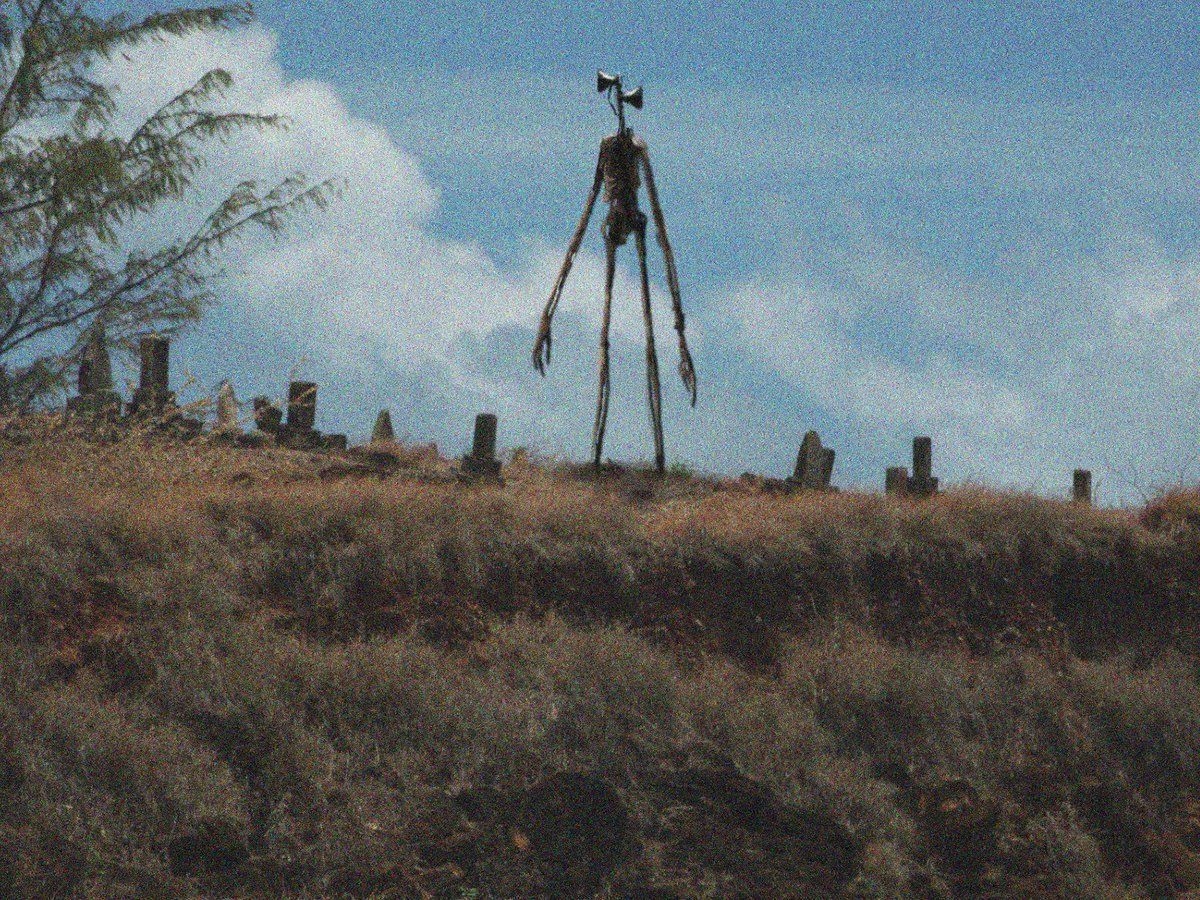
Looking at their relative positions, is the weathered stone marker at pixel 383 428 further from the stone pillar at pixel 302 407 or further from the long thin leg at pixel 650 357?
the long thin leg at pixel 650 357

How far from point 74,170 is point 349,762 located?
29.3ft

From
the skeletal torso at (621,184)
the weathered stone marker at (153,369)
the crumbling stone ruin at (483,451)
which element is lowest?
the crumbling stone ruin at (483,451)

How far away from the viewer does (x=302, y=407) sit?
49.6ft

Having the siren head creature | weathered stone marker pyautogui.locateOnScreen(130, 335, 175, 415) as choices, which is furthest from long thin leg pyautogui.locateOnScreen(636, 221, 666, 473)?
weathered stone marker pyautogui.locateOnScreen(130, 335, 175, 415)

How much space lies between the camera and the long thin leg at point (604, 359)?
1353 cm

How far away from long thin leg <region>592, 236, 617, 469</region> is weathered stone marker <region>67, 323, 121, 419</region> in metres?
4.73

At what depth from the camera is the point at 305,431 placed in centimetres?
1514

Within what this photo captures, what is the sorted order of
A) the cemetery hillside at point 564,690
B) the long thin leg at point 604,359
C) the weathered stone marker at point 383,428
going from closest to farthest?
the cemetery hillside at point 564,690
the long thin leg at point 604,359
the weathered stone marker at point 383,428

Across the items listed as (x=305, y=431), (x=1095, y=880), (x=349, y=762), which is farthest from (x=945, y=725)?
(x=305, y=431)

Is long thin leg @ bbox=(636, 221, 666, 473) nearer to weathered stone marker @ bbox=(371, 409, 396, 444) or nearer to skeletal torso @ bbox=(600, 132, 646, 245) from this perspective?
skeletal torso @ bbox=(600, 132, 646, 245)

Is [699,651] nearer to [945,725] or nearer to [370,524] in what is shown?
[945,725]

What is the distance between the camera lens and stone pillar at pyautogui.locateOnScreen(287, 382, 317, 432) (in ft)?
49.6

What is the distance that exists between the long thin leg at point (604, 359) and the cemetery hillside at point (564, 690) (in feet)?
2.92

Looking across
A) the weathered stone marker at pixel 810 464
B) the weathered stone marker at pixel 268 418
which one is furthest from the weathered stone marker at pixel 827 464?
the weathered stone marker at pixel 268 418
